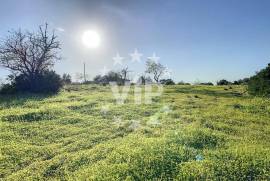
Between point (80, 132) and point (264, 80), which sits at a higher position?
point (264, 80)

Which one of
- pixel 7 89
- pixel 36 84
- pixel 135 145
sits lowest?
pixel 135 145

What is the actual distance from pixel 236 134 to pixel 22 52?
32595 mm

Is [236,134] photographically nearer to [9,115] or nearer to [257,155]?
[257,155]

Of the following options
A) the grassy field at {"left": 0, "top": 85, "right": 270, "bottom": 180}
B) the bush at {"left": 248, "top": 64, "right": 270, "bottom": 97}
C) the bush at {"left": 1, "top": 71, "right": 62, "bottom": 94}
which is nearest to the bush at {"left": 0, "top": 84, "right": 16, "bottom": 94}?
the bush at {"left": 1, "top": 71, "right": 62, "bottom": 94}

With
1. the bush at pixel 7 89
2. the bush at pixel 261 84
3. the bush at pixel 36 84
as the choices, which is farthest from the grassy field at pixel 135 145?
the bush at pixel 36 84

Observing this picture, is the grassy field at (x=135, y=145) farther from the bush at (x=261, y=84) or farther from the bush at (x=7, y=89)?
the bush at (x=7, y=89)

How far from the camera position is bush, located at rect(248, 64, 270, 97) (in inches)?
1230

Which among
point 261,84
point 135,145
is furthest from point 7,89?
point 135,145

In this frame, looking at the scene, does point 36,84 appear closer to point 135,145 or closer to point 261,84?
point 261,84

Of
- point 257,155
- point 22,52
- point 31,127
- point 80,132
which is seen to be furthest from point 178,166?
point 22,52

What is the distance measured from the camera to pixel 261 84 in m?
32.4

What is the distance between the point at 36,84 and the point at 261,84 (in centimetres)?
2450

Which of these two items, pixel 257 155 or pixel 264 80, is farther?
pixel 264 80

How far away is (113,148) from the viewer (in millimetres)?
12727
